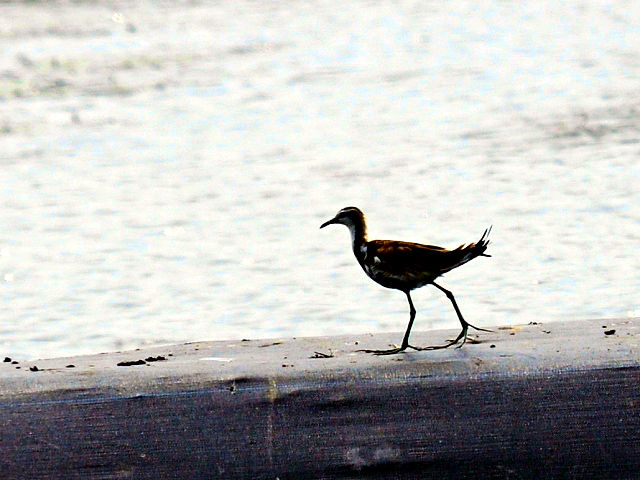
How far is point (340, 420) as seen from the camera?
421cm

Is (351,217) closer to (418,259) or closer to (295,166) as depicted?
(418,259)

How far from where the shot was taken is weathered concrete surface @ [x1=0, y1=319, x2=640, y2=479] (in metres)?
4.12

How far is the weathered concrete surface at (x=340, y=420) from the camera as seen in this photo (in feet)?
13.5

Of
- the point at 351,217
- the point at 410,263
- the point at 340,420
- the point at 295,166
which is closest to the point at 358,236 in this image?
the point at 351,217

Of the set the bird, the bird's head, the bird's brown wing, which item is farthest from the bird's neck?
the bird's brown wing

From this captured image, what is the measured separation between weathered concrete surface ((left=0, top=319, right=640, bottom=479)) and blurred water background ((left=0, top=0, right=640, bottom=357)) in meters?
2.07

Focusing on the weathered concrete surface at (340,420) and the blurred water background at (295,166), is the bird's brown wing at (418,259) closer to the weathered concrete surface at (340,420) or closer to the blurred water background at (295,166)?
the weathered concrete surface at (340,420)

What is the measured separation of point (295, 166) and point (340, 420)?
7238 mm

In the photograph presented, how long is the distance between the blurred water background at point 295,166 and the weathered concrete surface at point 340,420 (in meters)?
2.07

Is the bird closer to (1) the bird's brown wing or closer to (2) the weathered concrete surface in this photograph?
(1) the bird's brown wing

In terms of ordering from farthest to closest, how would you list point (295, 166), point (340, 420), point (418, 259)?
point (295, 166) → point (418, 259) → point (340, 420)

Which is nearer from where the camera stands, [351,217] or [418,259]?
[418,259]

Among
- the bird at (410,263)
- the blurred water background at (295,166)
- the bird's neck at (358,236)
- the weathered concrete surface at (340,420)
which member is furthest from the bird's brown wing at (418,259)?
the blurred water background at (295,166)

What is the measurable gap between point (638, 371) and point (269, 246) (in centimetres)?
460
